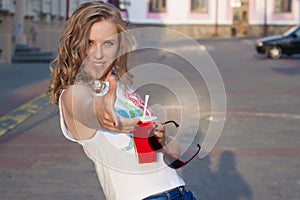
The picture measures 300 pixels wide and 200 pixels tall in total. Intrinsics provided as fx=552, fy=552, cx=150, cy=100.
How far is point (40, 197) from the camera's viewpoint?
5.20 metres

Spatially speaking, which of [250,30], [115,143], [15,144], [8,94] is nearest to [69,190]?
[15,144]

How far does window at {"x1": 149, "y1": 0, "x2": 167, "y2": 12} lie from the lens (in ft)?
151

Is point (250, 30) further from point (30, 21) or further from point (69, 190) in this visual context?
point (69, 190)

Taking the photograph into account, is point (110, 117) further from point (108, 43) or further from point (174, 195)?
point (174, 195)

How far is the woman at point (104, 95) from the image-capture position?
1.87 metres

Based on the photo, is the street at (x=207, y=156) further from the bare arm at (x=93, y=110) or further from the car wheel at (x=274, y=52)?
the car wheel at (x=274, y=52)

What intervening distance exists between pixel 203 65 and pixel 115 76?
328 mm

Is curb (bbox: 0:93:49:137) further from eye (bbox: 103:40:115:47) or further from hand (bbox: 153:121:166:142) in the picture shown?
hand (bbox: 153:121:166:142)

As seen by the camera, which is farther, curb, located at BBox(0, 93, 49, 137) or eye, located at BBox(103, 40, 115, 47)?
curb, located at BBox(0, 93, 49, 137)

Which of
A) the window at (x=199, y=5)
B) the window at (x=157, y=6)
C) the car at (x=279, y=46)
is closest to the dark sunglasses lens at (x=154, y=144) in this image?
the car at (x=279, y=46)

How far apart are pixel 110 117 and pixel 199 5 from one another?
4529 cm

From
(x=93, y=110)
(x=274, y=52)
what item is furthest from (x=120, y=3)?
(x=93, y=110)

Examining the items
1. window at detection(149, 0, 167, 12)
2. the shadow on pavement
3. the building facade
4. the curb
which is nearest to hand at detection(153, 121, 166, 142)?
the shadow on pavement

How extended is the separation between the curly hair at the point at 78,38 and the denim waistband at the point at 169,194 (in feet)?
1.73
